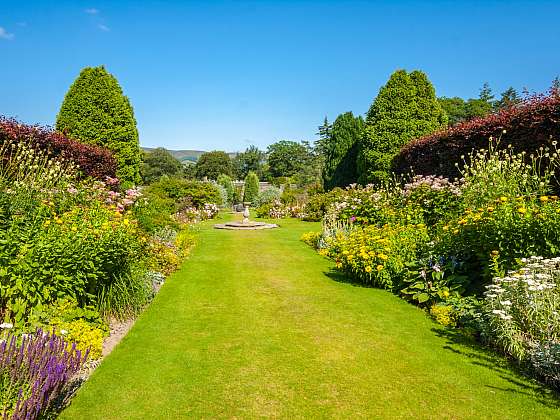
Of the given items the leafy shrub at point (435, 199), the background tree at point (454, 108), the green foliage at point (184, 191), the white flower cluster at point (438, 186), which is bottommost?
the green foliage at point (184, 191)

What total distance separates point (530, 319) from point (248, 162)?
79035 millimetres

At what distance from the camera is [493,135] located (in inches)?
384

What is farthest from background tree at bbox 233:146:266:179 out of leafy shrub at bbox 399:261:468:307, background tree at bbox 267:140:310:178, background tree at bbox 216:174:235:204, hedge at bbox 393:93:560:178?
leafy shrub at bbox 399:261:468:307

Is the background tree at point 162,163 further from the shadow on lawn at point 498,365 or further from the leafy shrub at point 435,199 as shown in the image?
the shadow on lawn at point 498,365

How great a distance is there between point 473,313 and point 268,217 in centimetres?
1785

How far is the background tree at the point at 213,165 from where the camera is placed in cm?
7250

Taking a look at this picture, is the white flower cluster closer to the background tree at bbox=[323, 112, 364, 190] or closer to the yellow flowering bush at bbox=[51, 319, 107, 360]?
the yellow flowering bush at bbox=[51, 319, 107, 360]

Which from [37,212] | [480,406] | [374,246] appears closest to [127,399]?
[480,406]

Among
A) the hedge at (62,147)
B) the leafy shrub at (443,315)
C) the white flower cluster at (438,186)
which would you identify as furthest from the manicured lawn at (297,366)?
the hedge at (62,147)

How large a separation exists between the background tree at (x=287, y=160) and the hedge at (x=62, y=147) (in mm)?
58192

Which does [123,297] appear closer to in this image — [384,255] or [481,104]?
[384,255]

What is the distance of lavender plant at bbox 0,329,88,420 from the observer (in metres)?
2.75

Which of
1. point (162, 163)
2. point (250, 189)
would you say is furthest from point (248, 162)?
point (250, 189)

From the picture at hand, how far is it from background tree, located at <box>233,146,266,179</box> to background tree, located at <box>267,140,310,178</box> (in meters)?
4.74
